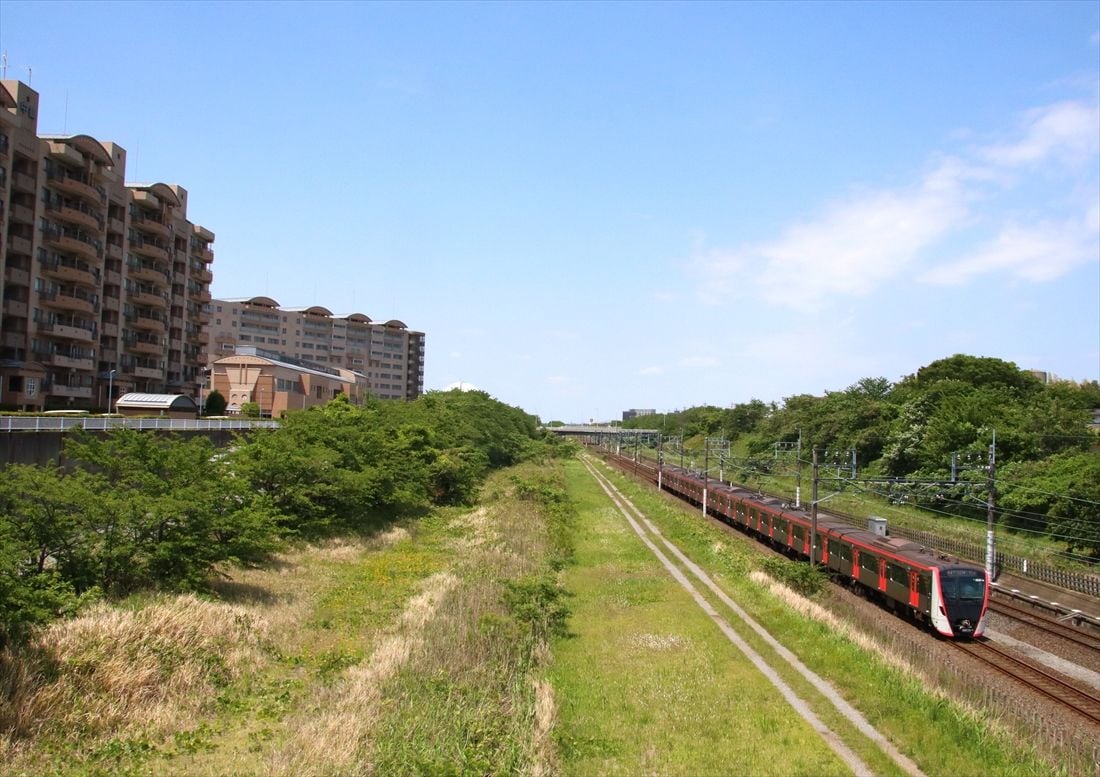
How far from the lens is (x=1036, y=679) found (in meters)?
19.8

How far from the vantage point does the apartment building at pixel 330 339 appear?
437ft

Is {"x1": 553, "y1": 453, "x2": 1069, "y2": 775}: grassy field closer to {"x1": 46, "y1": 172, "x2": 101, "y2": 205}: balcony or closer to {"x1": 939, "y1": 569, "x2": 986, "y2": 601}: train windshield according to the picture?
{"x1": 939, "y1": 569, "x2": 986, "y2": 601}: train windshield

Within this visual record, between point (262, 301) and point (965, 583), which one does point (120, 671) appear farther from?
point (262, 301)

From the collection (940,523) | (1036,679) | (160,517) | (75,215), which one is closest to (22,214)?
(75,215)

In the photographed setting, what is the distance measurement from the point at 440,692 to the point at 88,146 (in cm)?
5579

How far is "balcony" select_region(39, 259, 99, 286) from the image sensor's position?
182 feet

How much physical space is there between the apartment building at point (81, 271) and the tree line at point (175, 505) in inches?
877

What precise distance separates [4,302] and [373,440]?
29269 mm

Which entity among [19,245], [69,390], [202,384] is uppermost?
[19,245]

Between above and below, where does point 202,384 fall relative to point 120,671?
above

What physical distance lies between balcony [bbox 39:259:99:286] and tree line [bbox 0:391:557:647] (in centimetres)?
2478

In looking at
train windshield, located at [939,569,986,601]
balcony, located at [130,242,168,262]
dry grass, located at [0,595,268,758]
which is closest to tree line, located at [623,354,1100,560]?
train windshield, located at [939,569,986,601]

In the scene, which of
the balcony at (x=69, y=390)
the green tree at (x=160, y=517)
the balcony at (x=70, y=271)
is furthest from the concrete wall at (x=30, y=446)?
the balcony at (x=70, y=271)

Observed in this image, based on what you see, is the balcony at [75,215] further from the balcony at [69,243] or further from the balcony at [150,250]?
the balcony at [150,250]
